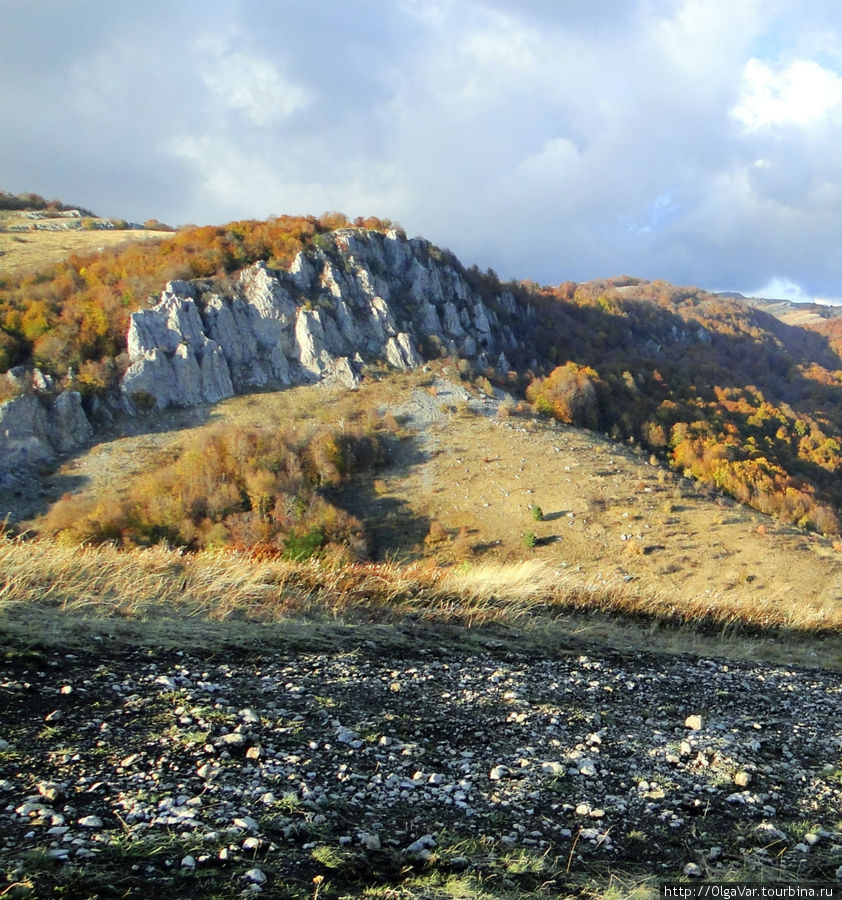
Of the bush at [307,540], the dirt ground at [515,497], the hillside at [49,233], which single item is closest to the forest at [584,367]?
the hillside at [49,233]

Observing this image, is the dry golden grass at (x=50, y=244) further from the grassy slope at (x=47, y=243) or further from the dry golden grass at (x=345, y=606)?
the dry golden grass at (x=345, y=606)

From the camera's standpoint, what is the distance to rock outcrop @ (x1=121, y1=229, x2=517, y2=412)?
4212 centimetres

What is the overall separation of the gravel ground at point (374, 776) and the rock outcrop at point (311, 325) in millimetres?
40178

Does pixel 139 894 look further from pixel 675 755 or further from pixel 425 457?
pixel 425 457

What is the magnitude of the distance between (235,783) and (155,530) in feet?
102

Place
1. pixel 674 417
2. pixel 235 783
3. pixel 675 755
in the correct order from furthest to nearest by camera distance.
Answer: pixel 674 417, pixel 675 755, pixel 235 783

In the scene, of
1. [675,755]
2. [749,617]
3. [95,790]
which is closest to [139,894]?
[95,790]

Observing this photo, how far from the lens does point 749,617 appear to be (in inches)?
325

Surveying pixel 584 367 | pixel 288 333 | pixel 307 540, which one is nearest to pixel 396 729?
pixel 307 540

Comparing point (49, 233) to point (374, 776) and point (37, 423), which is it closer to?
point (37, 423)

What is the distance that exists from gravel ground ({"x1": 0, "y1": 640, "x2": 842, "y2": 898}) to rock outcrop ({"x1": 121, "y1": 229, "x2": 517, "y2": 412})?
4018cm

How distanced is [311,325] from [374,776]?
4618cm

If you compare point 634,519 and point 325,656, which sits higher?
point 325,656

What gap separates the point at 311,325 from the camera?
4712cm
